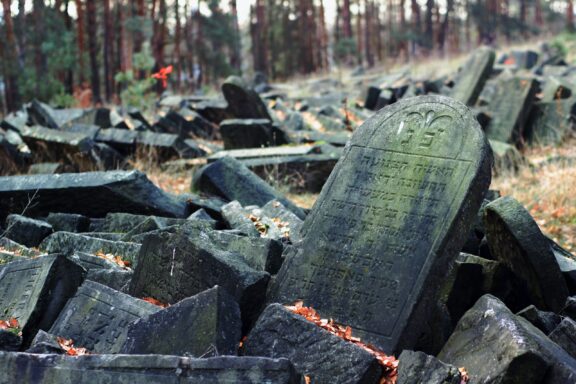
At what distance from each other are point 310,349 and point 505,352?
96cm

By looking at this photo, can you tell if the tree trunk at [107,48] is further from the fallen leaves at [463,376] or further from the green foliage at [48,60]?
the fallen leaves at [463,376]

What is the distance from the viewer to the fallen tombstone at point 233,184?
8.41 meters

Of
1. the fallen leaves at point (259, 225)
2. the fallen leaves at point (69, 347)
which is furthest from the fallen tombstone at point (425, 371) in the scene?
the fallen leaves at point (259, 225)

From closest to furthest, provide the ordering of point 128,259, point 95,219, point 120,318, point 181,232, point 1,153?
point 120,318
point 181,232
point 128,259
point 95,219
point 1,153

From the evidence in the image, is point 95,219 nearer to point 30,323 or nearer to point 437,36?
point 30,323

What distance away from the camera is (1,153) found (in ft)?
34.1

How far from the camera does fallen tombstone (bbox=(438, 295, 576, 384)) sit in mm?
4168

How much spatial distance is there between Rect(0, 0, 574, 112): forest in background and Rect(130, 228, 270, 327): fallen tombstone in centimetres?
1154

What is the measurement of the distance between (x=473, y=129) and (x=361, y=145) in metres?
0.74

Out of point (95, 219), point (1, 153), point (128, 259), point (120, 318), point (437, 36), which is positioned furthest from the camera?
point (437, 36)

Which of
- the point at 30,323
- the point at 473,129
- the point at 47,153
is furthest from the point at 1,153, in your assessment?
the point at 473,129

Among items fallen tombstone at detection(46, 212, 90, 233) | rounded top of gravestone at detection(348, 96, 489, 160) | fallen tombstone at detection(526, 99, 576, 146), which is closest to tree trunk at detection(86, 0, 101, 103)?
fallen tombstone at detection(526, 99, 576, 146)

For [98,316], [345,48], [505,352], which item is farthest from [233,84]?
[345,48]

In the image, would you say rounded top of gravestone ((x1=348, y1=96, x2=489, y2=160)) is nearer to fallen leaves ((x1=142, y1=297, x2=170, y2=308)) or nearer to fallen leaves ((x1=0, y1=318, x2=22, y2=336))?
fallen leaves ((x1=142, y1=297, x2=170, y2=308))
